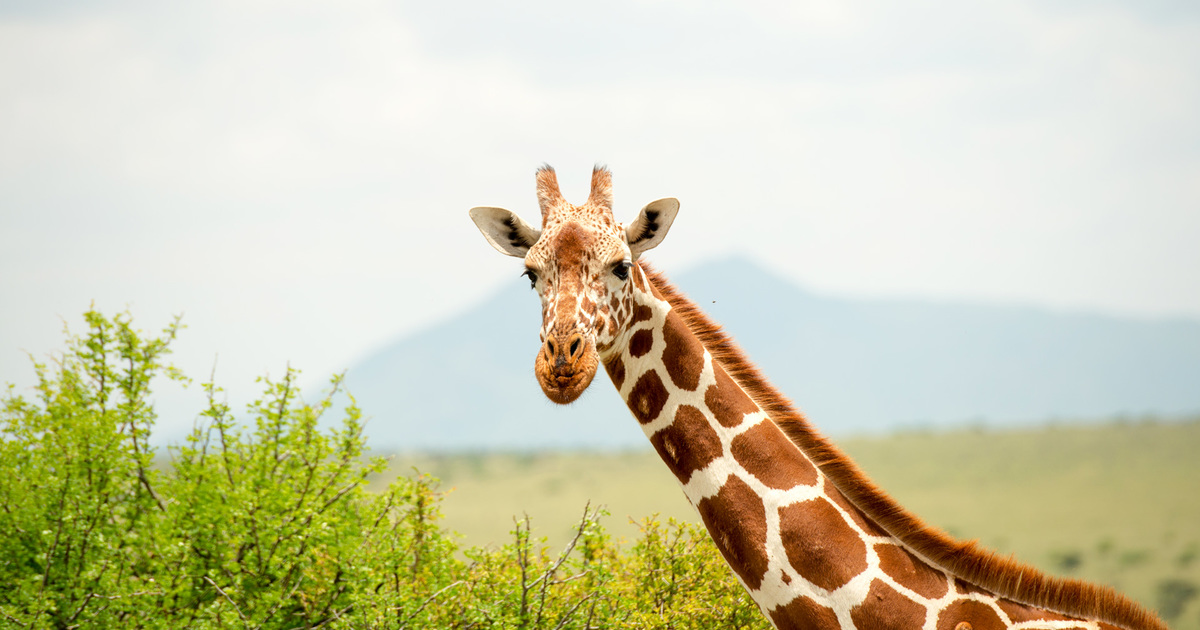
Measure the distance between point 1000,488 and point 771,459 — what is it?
101 meters

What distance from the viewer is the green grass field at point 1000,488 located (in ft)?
259

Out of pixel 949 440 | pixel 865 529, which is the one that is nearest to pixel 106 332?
pixel 865 529

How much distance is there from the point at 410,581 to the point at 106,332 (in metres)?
4.00

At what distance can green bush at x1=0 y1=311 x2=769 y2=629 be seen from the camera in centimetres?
896

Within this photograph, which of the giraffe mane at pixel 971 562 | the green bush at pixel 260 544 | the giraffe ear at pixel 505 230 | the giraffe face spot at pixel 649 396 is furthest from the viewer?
the green bush at pixel 260 544

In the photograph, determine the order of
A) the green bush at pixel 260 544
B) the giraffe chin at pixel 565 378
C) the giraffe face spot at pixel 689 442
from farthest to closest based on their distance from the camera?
the green bush at pixel 260 544 → the giraffe face spot at pixel 689 442 → the giraffe chin at pixel 565 378

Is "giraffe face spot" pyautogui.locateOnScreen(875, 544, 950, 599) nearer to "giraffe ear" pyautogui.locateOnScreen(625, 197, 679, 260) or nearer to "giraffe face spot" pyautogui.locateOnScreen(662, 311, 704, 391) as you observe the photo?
"giraffe face spot" pyautogui.locateOnScreen(662, 311, 704, 391)

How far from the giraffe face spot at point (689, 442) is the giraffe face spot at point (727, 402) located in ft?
0.35

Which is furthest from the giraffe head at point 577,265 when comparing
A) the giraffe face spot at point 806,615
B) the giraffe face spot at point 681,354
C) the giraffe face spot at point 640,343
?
the giraffe face spot at point 806,615

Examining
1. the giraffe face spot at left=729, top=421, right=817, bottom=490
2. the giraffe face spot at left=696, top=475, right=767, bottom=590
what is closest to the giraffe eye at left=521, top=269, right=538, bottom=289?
the giraffe face spot at left=729, top=421, right=817, bottom=490

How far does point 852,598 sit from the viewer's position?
639cm

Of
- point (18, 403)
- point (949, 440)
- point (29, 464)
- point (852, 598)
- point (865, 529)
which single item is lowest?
point (852, 598)

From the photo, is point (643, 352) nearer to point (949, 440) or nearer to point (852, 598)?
point (852, 598)

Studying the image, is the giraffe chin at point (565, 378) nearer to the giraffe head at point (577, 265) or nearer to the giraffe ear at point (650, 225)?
the giraffe head at point (577, 265)
